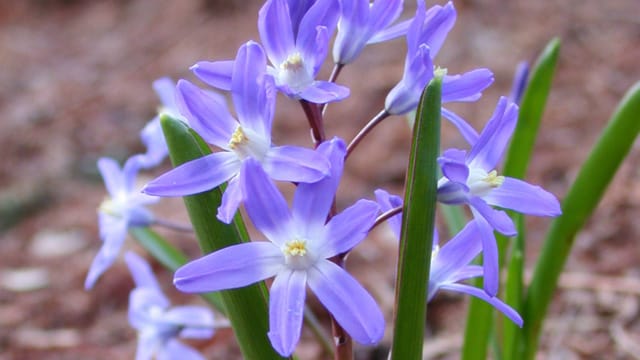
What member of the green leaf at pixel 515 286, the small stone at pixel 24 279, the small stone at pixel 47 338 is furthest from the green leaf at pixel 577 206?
the small stone at pixel 24 279

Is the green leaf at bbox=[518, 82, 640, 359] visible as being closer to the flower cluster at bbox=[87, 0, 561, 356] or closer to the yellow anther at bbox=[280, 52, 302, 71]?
the flower cluster at bbox=[87, 0, 561, 356]

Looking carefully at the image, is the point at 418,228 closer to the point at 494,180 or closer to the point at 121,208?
the point at 494,180

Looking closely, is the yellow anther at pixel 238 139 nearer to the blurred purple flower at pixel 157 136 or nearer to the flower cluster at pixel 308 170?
the flower cluster at pixel 308 170

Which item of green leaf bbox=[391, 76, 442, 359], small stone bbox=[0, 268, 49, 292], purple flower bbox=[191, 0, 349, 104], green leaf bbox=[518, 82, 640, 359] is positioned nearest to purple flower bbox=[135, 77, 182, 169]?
purple flower bbox=[191, 0, 349, 104]

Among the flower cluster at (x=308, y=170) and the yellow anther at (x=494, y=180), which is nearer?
the flower cluster at (x=308, y=170)

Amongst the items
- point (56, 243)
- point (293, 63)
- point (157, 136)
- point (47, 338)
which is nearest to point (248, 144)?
point (293, 63)

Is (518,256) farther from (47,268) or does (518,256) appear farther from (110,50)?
(110,50)

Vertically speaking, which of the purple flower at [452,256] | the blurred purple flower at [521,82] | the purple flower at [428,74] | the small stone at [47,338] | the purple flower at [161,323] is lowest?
the small stone at [47,338]
